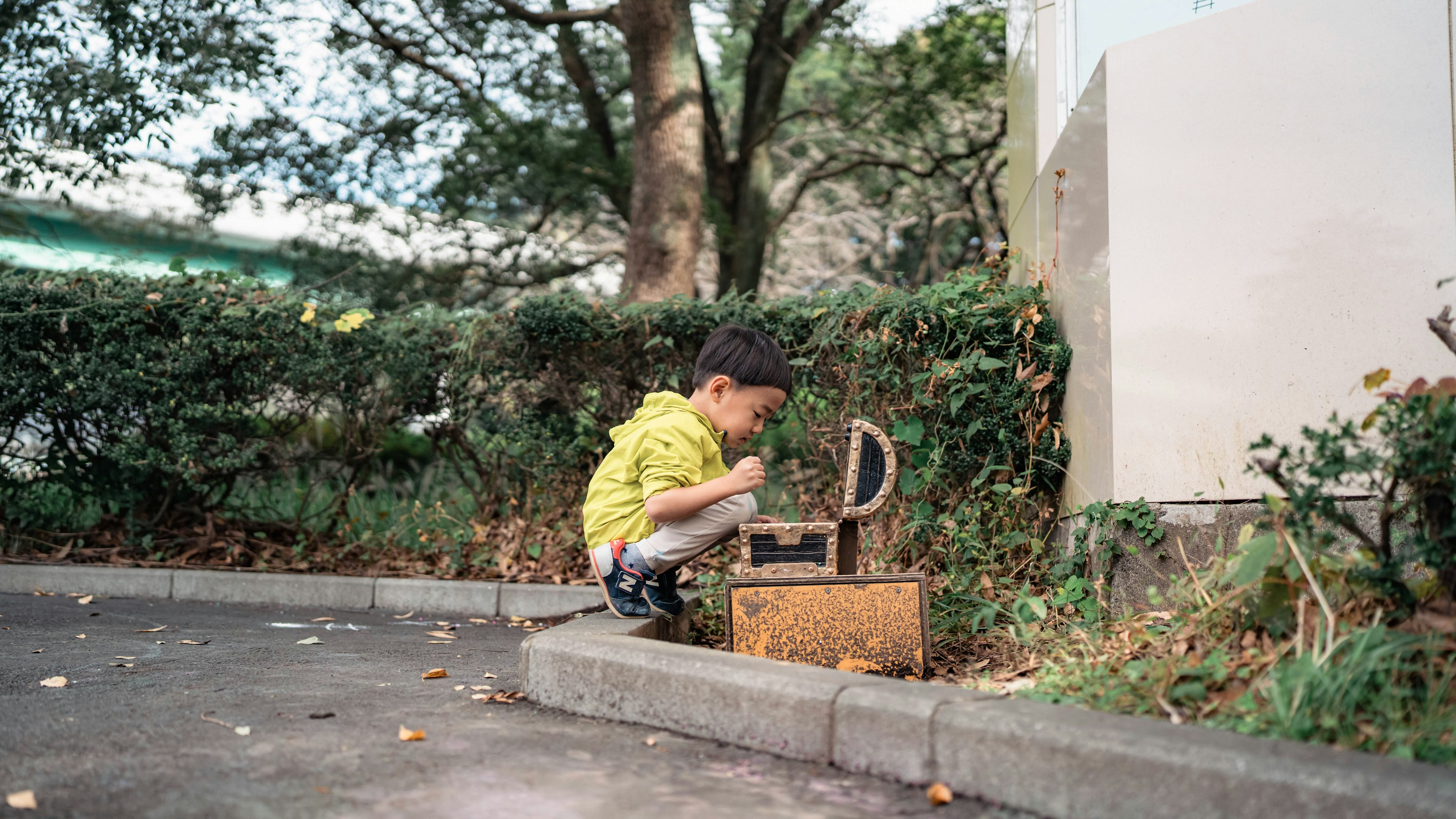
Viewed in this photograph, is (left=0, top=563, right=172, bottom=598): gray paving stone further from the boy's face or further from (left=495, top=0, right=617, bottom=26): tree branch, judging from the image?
(left=495, top=0, right=617, bottom=26): tree branch

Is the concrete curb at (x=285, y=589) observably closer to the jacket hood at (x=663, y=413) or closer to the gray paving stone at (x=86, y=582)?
the gray paving stone at (x=86, y=582)

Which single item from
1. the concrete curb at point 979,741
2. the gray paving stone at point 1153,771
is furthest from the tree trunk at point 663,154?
the gray paving stone at point 1153,771

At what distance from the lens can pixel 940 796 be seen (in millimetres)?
2203

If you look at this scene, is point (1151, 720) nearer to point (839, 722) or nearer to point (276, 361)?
point (839, 722)

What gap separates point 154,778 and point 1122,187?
3605 millimetres

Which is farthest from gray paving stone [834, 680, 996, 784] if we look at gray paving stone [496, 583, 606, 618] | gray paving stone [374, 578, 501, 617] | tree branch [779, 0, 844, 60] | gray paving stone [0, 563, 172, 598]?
tree branch [779, 0, 844, 60]

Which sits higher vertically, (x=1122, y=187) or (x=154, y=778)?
(x=1122, y=187)

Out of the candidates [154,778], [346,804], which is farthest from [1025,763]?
[154,778]

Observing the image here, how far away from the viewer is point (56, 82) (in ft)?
24.6

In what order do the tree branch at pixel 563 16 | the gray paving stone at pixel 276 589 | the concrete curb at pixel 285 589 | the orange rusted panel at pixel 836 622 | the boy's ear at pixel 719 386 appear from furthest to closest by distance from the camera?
1. the tree branch at pixel 563 16
2. the gray paving stone at pixel 276 589
3. the concrete curb at pixel 285 589
4. the boy's ear at pixel 719 386
5. the orange rusted panel at pixel 836 622

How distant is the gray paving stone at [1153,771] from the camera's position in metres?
1.78

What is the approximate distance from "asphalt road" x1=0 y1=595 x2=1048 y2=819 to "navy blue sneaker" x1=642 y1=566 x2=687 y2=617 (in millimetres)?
579

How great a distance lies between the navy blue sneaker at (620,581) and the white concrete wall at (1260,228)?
182 centimetres

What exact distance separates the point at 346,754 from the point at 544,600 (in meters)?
2.82
